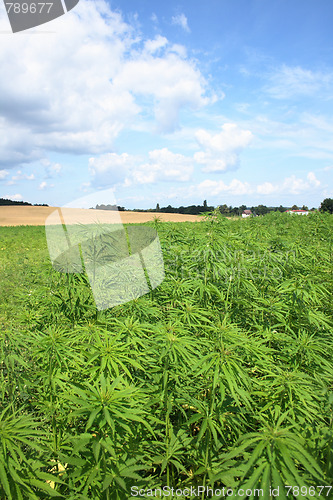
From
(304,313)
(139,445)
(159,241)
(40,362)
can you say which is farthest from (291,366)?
(159,241)

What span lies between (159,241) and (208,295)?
1296 mm

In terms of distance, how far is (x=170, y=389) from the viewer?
1.89m

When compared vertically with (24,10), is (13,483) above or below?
below

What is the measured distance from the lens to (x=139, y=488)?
59.9 inches

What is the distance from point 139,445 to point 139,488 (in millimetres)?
186

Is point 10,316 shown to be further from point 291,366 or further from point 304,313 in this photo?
point 304,313

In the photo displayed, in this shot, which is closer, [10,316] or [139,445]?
[139,445]

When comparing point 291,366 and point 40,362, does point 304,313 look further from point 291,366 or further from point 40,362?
point 40,362

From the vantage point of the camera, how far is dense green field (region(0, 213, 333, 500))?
1316mm

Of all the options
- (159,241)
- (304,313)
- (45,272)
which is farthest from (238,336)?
(159,241)

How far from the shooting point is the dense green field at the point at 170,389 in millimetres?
1316

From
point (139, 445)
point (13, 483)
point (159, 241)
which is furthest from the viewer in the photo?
point (159, 241)

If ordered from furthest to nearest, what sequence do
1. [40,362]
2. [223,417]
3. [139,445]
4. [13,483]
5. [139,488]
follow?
[40,362] → [223,417] → [139,445] → [139,488] → [13,483]

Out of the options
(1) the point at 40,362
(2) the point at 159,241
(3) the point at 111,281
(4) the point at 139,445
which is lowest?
(4) the point at 139,445
